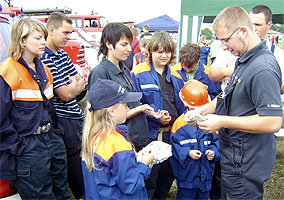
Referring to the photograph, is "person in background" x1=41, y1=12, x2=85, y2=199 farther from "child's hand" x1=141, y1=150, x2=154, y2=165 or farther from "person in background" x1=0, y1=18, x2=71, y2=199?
"child's hand" x1=141, y1=150, x2=154, y2=165

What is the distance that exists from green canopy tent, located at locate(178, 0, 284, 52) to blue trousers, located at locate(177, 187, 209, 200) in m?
4.99

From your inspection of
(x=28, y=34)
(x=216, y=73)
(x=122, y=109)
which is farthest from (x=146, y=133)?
(x=28, y=34)

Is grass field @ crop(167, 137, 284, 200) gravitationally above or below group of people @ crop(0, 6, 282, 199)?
below

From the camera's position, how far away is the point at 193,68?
145 inches

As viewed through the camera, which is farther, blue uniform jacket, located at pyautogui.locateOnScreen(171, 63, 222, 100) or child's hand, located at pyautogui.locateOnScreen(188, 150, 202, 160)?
blue uniform jacket, located at pyautogui.locateOnScreen(171, 63, 222, 100)

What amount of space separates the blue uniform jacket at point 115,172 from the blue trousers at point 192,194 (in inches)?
52.6

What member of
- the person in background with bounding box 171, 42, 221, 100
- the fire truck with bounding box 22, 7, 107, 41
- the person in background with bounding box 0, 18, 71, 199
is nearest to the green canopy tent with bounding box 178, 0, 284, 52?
the person in background with bounding box 171, 42, 221, 100

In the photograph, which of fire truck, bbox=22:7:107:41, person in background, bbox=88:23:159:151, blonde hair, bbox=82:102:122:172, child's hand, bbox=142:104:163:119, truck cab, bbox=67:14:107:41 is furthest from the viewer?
truck cab, bbox=67:14:107:41

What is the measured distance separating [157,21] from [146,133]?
72.0 ft

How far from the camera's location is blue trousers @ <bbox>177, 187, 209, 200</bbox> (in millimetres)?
3010

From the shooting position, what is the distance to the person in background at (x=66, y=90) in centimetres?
277

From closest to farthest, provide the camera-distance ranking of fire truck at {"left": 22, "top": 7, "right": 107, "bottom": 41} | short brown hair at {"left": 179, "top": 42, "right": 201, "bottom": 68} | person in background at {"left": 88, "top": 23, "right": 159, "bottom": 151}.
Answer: person in background at {"left": 88, "top": 23, "right": 159, "bottom": 151}, short brown hair at {"left": 179, "top": 42, "right": 201, "bottom": 68}, fire truck at {"left": 22, "top": 7, "right": 107, "bottom": 41}

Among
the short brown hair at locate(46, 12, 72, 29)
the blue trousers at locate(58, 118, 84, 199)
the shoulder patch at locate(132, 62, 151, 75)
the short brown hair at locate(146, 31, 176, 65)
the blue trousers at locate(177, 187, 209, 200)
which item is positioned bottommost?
the blue trousers at locate(177, 187, 209, 200)

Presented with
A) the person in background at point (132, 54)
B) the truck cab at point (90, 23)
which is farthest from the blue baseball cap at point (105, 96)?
the truck cab at point (90, 23)
